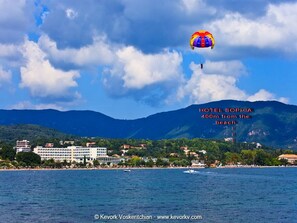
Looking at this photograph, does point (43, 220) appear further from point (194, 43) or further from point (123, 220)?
point (194, 43)

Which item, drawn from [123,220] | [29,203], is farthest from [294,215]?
[29,203]

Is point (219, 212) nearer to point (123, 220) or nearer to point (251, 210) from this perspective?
point (251, 210)

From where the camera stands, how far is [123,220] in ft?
178

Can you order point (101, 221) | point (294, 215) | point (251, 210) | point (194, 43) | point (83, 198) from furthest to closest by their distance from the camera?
1. point (83, 198)
2. point (194, 43)
3. point (251, 210)
4. point (294, 215)
5. point (101, 221)

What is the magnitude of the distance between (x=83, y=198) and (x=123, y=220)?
85.9 ft

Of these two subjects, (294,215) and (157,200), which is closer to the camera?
(294,215)

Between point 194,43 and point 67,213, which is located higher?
point 194,43

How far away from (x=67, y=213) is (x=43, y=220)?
5520 millimetres

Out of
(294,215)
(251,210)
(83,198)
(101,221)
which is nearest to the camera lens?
(101,221)

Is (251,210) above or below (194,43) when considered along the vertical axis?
below

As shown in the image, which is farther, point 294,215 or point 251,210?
point 251,210

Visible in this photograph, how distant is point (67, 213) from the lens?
199 feet

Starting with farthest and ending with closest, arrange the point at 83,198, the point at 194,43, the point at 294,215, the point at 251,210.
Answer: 1. the point at 83,198
2. the point at 194,43
3. the point at 251,210
4. the point at 294,215

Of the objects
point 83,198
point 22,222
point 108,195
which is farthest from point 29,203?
point 22,222
